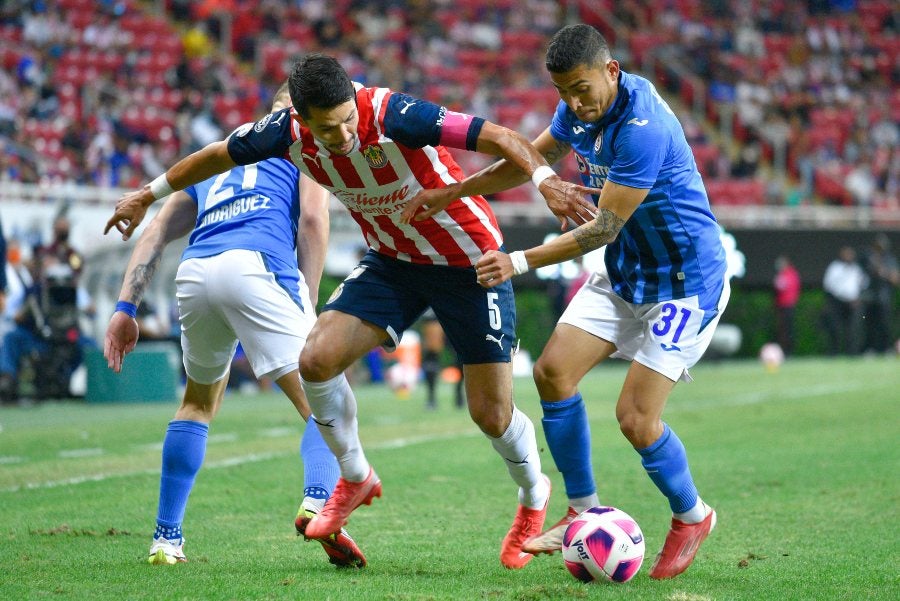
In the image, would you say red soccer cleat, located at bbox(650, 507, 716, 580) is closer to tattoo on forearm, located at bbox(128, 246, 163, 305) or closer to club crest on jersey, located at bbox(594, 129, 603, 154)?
club crest on jersey, located at bbox(594, 129, 603, 154)

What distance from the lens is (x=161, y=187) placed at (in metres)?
5.64

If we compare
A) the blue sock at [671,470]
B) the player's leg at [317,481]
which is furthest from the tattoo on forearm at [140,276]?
the blue sock at [671,470]

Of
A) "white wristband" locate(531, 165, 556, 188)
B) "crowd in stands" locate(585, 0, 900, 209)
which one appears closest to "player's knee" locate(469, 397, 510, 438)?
"white wristband" locate(531, 165, 556, 188)

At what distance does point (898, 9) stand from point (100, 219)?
26353 mm

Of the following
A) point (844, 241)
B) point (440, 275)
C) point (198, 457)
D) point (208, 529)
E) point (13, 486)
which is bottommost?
point (844, 241)

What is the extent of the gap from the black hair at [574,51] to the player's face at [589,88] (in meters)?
0.03

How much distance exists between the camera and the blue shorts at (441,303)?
5555 mm

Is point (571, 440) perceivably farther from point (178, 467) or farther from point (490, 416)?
point (178, 467)

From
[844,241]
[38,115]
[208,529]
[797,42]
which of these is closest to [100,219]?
[38,115]

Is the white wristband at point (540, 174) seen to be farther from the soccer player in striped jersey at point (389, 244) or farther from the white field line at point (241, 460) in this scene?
the white field line at point (241, 460)

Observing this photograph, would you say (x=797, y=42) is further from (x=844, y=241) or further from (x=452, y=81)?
(x=452, y=81)

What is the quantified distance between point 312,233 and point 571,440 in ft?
5.30

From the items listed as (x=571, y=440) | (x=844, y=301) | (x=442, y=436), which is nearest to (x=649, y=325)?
(x=571, y=440)

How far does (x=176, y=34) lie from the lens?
24344mm
